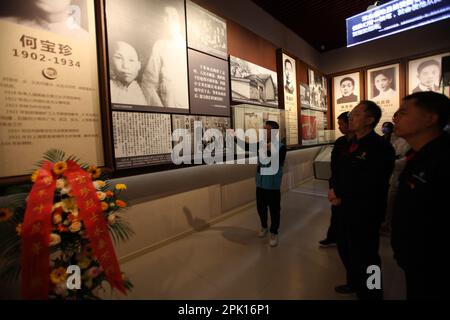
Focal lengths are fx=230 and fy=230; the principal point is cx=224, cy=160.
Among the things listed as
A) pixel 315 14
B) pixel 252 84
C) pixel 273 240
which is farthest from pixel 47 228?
pixel 315 14

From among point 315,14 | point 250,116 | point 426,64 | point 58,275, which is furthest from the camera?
point 426,64

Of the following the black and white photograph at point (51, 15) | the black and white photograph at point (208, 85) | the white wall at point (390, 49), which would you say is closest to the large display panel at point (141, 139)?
the black and white photograph at point (208, 85)

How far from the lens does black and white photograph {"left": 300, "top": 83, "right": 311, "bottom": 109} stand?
5473mm

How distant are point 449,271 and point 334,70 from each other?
22.5ft

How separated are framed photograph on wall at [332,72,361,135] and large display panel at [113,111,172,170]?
5.85m

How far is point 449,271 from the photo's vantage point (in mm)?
Result: 1039

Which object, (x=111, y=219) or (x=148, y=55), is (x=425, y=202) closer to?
(x=111, y=219)

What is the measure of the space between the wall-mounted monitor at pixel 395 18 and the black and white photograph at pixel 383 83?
3.10 metres

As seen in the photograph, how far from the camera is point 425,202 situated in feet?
3.42

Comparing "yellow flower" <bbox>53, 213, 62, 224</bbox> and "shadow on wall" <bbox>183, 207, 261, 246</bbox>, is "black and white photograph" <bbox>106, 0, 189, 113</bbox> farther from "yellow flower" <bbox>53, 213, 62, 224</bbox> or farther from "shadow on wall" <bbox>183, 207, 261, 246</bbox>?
"shadow on wall" <bbox>183, 207, 261, 246</bbox>

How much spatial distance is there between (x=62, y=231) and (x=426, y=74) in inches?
290

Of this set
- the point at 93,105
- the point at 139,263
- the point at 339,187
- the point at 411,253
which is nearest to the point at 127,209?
the point at 139,263

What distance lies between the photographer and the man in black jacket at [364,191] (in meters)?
1.55

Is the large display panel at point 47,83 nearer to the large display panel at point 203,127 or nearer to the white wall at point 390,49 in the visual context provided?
the large display panel at point 203,127
